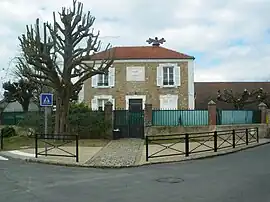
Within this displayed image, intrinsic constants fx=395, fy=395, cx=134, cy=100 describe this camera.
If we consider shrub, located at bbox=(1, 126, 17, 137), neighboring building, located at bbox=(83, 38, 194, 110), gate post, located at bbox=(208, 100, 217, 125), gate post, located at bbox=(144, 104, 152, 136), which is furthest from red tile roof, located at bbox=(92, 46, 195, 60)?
shrub, located at bbox=(1, 126, 17, 137)

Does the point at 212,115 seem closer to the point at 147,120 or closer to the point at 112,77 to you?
the point at 147,120

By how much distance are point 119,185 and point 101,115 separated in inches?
690

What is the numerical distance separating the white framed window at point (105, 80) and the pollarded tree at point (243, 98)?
11.6 meters

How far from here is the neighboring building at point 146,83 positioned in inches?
1405

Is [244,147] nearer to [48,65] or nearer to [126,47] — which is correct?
[48,65]

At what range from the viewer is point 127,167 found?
14.2 meters

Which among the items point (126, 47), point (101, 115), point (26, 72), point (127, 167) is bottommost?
point (127, 167)

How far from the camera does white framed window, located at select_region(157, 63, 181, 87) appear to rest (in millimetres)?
35781

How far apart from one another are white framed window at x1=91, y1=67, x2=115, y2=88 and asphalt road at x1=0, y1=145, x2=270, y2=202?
2139cm

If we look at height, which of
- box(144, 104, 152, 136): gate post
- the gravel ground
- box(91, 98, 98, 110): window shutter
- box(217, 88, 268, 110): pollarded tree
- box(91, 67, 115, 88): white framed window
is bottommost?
the gravel ground

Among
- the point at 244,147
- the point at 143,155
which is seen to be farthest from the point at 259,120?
the point at 143,155

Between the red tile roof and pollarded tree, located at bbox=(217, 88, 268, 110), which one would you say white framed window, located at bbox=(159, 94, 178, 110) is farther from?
pollarded tree, located at bbox=(217, 88, 268, 110)

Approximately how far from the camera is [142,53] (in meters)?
37.2

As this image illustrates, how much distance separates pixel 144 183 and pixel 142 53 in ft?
90.3
